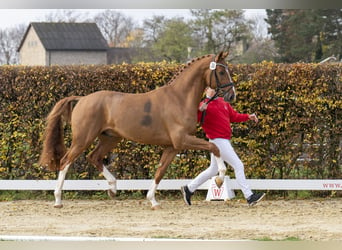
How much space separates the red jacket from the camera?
34.4 ft

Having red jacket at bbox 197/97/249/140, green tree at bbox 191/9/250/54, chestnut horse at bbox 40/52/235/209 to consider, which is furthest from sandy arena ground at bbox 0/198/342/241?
green tree at bbox 191/9/250/54

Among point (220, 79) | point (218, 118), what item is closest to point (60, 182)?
point (218, 118)

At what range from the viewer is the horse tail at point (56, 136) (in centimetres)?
1083

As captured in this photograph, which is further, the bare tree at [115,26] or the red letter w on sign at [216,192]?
the bare tree at [115,26]

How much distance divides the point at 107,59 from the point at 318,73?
52.1m

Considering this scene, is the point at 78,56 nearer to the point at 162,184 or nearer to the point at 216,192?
the point at 162,184

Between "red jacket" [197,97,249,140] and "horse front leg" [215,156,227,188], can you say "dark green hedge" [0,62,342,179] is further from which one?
"horse front leg" [215,156,227,188]

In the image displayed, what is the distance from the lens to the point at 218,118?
10.5 metres

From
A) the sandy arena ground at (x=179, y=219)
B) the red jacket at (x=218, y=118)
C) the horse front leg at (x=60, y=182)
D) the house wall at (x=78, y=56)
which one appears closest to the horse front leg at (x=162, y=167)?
the sandy arena ground at (x=179, y=219)

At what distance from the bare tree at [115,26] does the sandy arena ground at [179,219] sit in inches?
1596

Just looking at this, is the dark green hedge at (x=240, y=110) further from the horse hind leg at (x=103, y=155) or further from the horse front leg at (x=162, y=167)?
the horse front leg at (x=162, y=167)

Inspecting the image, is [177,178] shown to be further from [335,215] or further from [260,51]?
[260,51]

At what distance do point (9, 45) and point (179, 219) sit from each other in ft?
153

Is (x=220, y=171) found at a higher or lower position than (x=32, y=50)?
lower
